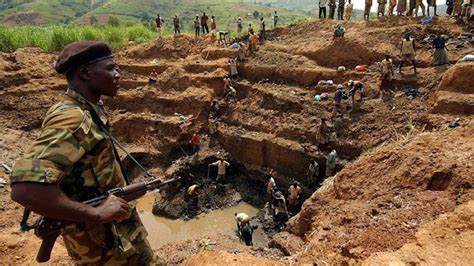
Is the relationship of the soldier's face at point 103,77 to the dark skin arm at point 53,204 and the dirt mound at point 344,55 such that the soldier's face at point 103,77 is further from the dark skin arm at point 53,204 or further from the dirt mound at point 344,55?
the dirt mound at point 344,55

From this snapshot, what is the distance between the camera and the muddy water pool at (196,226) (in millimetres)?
10867

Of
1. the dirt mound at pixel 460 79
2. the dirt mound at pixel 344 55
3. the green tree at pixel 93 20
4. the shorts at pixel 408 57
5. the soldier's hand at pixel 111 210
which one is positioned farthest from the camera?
the green tree at pixel 93 20

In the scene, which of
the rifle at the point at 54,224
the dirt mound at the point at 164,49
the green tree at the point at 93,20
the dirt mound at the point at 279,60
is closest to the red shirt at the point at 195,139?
the dirt mound at the point at 279,60

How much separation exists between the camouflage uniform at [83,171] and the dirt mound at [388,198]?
314 centimetres

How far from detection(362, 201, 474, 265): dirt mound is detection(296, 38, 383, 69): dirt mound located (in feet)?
35.3

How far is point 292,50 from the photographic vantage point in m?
16.7

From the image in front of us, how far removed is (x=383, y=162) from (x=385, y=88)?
6160 mm

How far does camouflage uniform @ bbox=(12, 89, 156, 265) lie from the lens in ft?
6.11

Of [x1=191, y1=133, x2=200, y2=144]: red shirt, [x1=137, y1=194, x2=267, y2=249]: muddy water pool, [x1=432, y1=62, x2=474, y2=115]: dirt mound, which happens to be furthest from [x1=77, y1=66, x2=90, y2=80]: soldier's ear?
[x1=191, y1=133, x2=200, y2=144]: red shirt

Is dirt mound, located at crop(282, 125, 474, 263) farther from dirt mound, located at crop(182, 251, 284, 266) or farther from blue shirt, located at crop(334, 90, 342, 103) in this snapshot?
blue shirt, located at crop(334, 90, 342, 103)

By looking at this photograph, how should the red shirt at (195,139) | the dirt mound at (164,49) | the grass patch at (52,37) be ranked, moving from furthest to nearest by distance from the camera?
the dirt mound at (164,49)
the grass patch at (52,37)
the red shirt at (195,139)

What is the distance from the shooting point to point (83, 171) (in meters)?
2.15

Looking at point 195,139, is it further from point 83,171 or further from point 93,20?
point 93,20

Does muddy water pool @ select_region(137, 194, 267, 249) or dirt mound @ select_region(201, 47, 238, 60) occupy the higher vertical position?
dirt mound @ select_region(201, 47, 238, 60)
